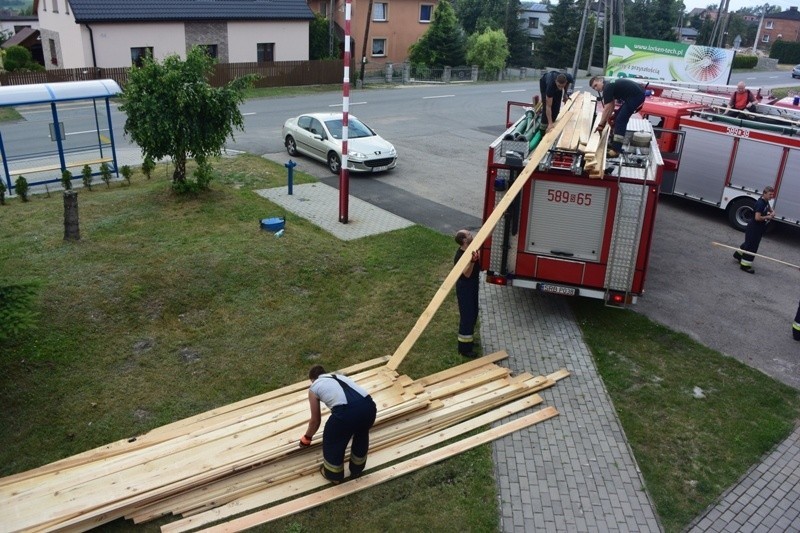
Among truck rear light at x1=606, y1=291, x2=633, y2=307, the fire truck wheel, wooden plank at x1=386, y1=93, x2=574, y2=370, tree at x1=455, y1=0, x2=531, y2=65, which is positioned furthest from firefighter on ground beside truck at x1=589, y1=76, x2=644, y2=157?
tree at x1=455, y1=0, x2=531, y2=65

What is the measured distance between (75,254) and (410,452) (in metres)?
7.63

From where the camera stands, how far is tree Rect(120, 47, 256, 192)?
13805 millimetres

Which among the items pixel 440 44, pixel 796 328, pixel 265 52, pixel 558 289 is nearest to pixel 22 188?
pixel 558 289

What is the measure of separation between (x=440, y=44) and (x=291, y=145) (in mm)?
28144

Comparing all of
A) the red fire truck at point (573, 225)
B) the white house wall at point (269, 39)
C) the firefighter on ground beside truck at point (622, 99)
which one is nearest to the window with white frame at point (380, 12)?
the white house wall at point (269, 39)

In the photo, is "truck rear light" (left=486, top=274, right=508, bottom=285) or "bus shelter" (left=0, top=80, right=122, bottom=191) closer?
"truck rear light" (left=486, top=274, right=508, bottom=285)

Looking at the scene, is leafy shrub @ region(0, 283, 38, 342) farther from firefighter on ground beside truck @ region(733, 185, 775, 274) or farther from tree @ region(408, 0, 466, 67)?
tree @ region(408, 0, 466, 67)

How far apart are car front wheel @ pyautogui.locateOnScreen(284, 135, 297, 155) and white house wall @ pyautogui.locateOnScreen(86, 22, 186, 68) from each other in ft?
50.6

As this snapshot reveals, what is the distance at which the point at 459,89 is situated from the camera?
39719mm

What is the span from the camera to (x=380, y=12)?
47.7m

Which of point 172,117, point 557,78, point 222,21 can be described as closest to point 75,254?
point 172,117

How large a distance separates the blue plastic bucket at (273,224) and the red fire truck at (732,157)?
7.94 meters

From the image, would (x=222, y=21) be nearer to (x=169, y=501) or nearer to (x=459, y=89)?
(x=459, y=89)

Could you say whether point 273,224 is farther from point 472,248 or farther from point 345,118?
point 472,248
